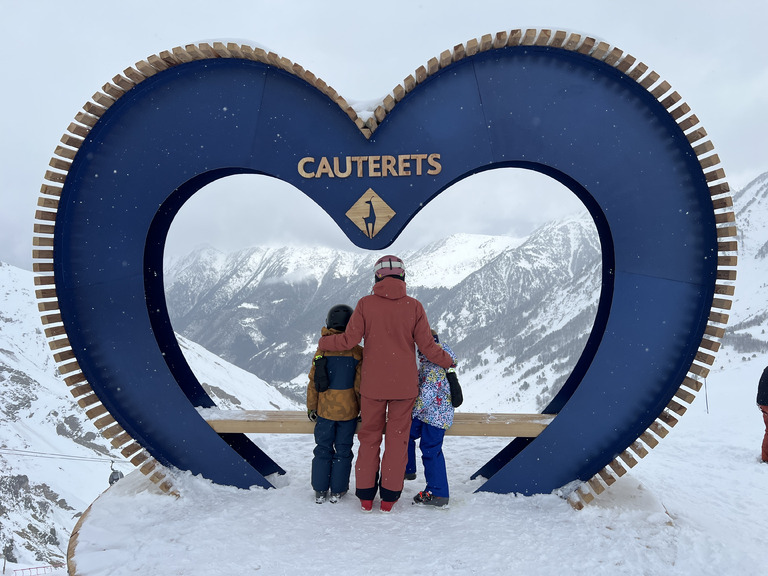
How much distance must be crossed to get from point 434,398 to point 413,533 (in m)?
0.95

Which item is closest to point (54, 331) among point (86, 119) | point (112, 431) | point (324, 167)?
point (112, 431)

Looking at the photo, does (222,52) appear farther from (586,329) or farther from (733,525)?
(586,329)

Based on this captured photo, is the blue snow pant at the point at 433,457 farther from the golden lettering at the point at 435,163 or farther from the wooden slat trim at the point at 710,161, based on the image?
the wooden slat trim at the point at 710,161

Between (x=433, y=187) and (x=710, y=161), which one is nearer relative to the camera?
(x=710, y=161)

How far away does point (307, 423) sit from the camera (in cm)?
429

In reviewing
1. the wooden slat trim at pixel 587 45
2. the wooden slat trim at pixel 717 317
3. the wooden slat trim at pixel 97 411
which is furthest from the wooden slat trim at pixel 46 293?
the wooden slat trim at pixel 717 317

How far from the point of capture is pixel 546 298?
17012 cm

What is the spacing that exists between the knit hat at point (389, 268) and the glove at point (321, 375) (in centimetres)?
77

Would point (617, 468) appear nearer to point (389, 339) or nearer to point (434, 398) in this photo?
point (434, 398)

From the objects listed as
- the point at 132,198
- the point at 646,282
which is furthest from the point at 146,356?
the point at 646,282

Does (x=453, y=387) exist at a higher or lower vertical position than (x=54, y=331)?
lower

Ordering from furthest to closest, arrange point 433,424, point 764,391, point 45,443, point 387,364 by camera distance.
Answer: point 45,443 → point 764,391 → point 433,424 → point 387,364

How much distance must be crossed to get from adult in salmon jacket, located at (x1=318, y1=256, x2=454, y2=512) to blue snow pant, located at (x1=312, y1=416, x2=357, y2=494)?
0.66 feet

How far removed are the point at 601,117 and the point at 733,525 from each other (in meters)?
3.45
